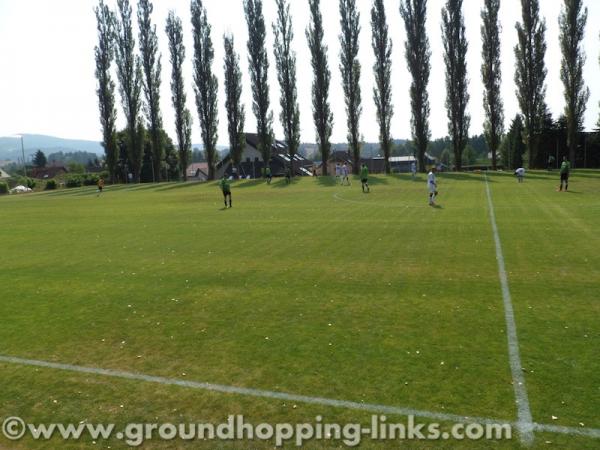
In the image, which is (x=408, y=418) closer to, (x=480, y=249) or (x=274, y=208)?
(x=480, y=249)

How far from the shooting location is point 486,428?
4996 millimetres

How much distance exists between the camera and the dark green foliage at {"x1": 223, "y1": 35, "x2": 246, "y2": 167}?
204 ft

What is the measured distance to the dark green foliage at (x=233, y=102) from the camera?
204 ft

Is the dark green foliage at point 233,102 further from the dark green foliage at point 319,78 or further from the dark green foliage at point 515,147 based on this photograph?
the dark green foliage at point 515,147

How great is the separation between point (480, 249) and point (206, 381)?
31.7 feet

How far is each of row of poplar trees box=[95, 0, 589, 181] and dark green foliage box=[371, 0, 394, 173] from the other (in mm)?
116

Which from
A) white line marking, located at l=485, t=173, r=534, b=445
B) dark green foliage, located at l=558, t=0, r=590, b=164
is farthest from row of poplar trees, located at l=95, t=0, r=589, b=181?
white line marking, located at l=485, t=173, r=534, b=445

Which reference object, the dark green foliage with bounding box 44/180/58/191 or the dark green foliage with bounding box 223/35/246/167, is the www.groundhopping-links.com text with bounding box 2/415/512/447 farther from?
the dark green foliage with bounding box 44/180/58/191

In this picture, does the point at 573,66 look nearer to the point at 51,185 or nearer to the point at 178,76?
the point at 178,76

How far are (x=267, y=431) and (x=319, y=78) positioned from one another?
56.0 metres

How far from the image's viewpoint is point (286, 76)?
193ft

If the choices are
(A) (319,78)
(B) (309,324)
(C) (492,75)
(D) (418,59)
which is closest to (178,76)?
(A) (319,78)

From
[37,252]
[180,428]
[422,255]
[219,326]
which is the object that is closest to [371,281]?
[422,255]

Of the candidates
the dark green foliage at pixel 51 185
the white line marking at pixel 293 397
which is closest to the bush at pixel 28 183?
the dark green foliage at pixel 51 185
